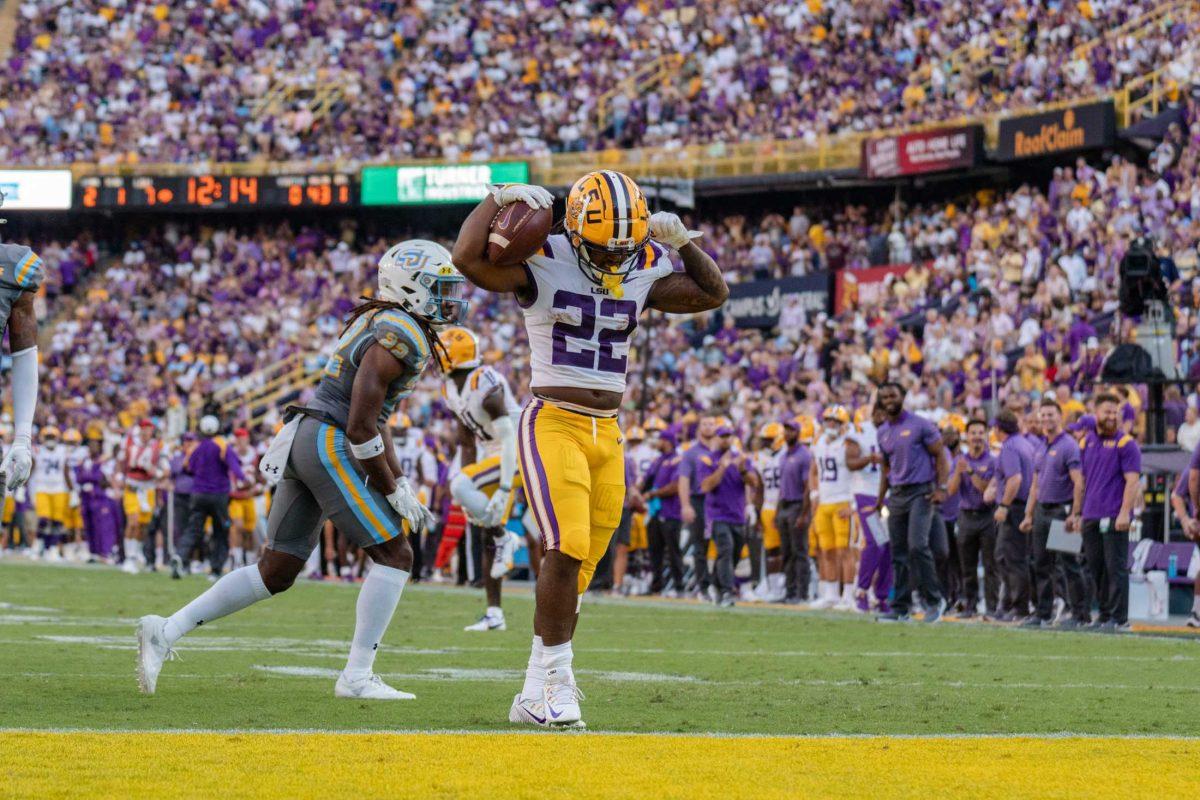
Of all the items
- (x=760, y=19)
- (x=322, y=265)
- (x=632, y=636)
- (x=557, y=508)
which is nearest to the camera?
(x=557, y=508)

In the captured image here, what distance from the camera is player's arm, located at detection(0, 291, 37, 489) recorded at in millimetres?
6953

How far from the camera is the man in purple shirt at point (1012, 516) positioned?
49.9 ft

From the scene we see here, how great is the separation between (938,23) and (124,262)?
19407mm

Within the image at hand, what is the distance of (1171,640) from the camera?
1276 cm

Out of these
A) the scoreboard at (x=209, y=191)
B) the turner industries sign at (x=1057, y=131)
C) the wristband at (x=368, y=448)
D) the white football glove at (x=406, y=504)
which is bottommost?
the white football glove at (x=406, y=504)

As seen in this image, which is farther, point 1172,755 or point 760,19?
point 760,19

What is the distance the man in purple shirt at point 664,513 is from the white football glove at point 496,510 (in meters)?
6.94

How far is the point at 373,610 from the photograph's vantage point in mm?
7691

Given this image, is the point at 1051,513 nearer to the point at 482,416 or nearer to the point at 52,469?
the point at 482,416

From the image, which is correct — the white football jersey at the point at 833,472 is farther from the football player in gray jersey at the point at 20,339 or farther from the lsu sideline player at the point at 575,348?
the football player in gray jersey at the point at 20,339

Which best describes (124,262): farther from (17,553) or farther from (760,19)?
(760,19)

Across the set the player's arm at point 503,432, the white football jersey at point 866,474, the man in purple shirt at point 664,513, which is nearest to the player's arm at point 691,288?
the player's arm at point 503,432

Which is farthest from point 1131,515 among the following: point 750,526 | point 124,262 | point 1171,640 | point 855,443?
point 124,262

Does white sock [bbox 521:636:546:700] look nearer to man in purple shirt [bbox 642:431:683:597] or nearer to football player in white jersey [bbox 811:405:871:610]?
football player in white jersey [bbox 811:405:871:610]
